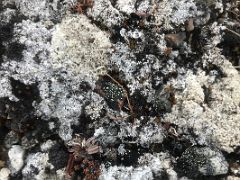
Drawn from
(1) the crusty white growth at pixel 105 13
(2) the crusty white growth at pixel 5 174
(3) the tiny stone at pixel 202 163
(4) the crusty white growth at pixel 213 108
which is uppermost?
(1) the crusty white growth at pixel 105 13

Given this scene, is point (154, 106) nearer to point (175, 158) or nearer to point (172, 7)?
point (175, 158)

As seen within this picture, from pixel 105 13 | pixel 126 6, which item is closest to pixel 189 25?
pixel 126 6

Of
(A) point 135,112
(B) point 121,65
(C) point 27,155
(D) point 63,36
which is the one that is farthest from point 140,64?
(C) point 27,155

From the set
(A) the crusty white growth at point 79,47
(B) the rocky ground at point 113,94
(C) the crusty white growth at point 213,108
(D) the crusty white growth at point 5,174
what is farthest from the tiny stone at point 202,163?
(D) the crusty white growth at point 5,174

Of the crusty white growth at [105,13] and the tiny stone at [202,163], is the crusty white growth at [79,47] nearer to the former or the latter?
the crusty white growth at [105,13]

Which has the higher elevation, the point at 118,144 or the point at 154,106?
the point at 154,106

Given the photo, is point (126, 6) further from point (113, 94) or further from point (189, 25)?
point (113, 94)
